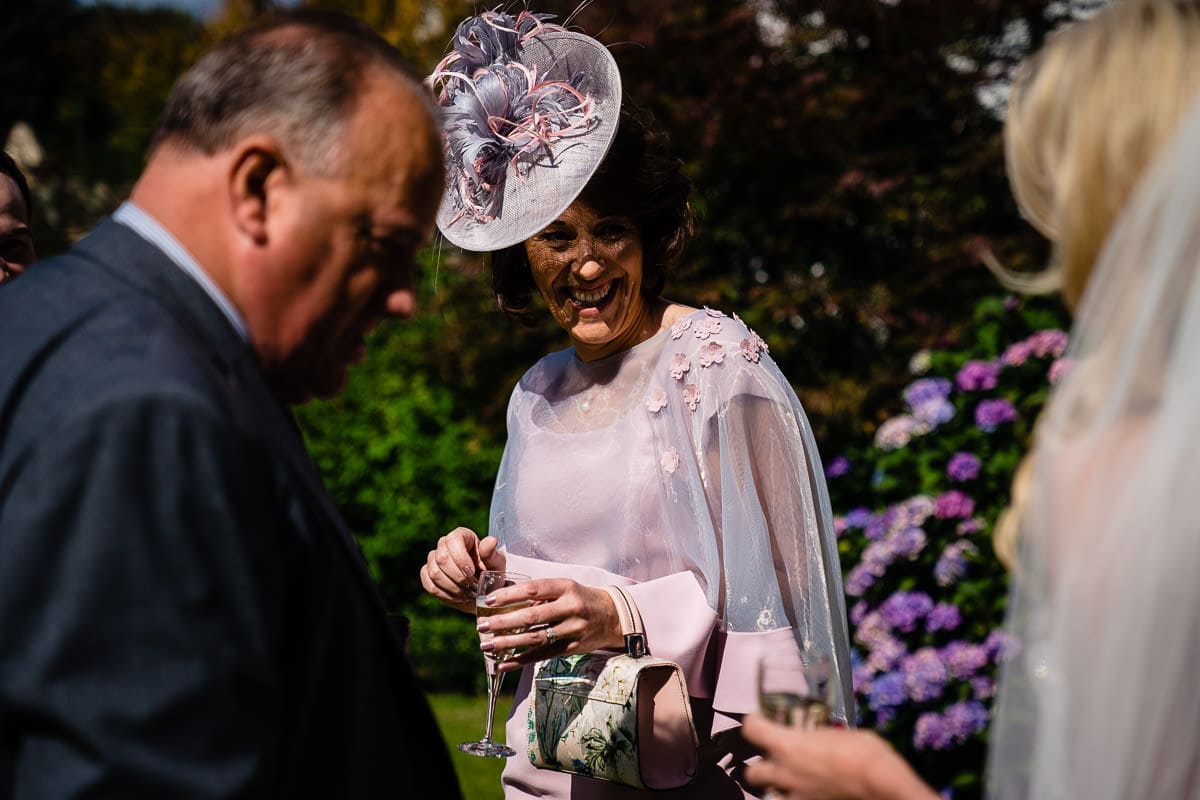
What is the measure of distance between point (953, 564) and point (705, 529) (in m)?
Answer: 2.04

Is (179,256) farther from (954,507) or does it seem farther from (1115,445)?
(954,507)

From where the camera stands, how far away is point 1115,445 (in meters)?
1.46

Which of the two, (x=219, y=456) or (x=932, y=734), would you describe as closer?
(x=219, y=456)

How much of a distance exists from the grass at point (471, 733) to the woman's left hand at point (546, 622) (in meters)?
2.67

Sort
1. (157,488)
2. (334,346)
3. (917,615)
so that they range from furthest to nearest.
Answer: (917,615) → (334,346) → (157,488)

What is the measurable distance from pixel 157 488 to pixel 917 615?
3.70 metres

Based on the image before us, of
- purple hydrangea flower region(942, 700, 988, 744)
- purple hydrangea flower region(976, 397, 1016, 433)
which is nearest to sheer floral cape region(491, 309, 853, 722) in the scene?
purple hydrangea flower region(942, 700, 988, 744)

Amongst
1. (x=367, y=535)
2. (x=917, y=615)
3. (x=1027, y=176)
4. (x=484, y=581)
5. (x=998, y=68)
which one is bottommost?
(x=367, y=535)

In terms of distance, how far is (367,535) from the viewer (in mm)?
8750

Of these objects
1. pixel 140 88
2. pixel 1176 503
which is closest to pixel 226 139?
pixel 1176 503

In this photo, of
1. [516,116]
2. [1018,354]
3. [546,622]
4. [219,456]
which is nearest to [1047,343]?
[1018,354]

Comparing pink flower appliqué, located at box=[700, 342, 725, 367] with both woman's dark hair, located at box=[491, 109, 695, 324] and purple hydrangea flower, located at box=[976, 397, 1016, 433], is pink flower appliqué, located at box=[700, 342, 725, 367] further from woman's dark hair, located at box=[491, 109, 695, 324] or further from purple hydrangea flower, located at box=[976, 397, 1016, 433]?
purple hydrangea flower, located at box=[976, 397, 1016, 433]

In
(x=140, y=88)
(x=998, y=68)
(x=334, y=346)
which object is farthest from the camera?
(x=140, y=88)

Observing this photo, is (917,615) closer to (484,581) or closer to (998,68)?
(484,581)
